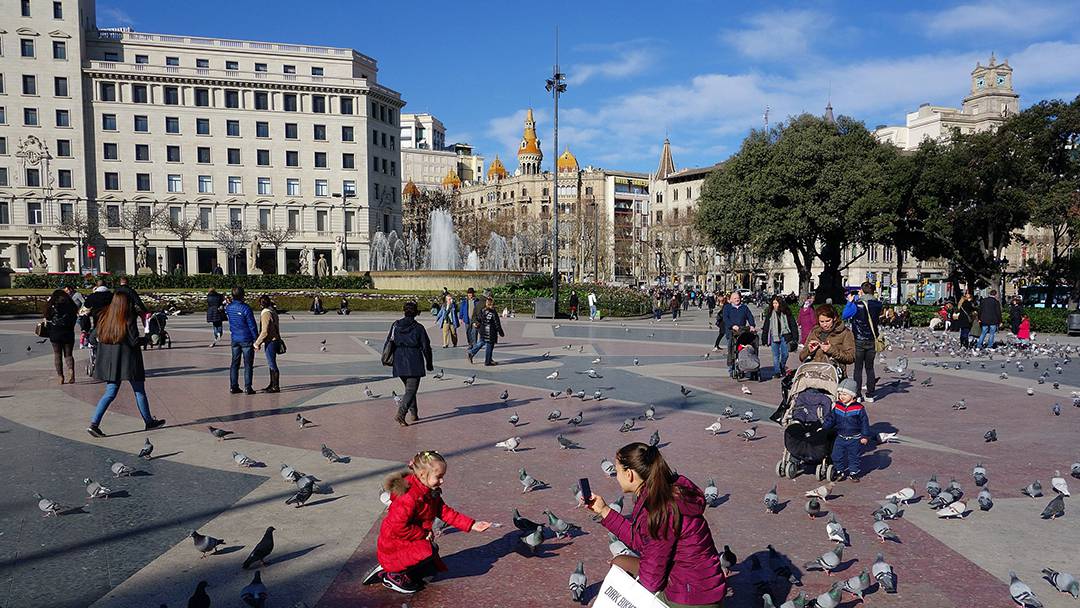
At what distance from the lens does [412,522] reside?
444cm

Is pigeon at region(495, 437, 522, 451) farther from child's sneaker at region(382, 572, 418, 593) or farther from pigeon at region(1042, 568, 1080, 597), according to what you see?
pigeon at region(1042, 568, 1080, 597)

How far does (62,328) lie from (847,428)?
12572 mm

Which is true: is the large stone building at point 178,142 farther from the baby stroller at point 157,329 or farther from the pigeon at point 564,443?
the pigeon at point 564,443

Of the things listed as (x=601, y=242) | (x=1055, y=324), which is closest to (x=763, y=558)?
(x=1055, y=324)

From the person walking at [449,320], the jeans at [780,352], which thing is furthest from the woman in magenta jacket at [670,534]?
the person walking at [449,320]

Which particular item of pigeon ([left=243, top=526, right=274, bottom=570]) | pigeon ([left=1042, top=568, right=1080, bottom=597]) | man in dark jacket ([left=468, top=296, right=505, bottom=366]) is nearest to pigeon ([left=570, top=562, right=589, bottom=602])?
pigeon ([left=243, top=526, right=274, bottom=570])

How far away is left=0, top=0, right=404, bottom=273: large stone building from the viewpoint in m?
60.0

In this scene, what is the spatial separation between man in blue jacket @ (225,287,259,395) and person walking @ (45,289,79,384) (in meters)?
3.21

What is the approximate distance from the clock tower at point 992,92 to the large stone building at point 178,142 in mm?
66683

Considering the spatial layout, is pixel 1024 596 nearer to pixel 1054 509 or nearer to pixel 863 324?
pixel 1054 509

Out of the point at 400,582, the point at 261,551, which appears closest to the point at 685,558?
the point at 400,582

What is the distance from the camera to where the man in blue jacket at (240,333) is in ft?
36.0

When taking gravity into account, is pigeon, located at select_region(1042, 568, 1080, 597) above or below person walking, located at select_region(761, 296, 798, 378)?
below

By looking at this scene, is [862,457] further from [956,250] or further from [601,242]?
[601,242]
